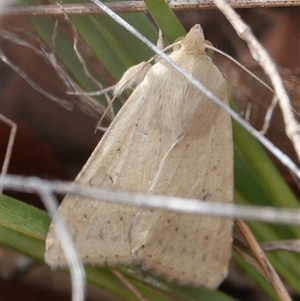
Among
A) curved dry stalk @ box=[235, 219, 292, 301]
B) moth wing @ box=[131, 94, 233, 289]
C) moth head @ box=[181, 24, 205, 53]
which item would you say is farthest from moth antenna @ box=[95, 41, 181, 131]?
curved dry stalk @ box=[235, 219, 292, 301]

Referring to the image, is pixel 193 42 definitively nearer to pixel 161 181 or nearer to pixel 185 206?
pixel 161 181

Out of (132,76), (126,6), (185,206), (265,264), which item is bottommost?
(185,206)

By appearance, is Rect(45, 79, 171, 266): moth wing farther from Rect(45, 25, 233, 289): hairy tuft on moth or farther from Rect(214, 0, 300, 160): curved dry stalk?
Rect(214, 0, 300, 160): curved dry stalk

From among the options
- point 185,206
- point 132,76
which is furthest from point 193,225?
point 185,206

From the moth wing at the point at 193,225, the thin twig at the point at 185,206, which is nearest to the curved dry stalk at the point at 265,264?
the moth wing at the point at 193,225

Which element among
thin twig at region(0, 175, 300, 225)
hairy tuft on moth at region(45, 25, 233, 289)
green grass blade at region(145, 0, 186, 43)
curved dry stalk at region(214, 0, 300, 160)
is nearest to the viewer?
thin twig at region(0, 175, 300, 225)

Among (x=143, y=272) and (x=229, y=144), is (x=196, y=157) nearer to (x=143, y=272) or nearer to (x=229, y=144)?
(x=229, y=144)

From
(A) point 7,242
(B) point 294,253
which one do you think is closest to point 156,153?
(A) point 7,242

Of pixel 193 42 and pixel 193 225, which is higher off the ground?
pixel 193 42
